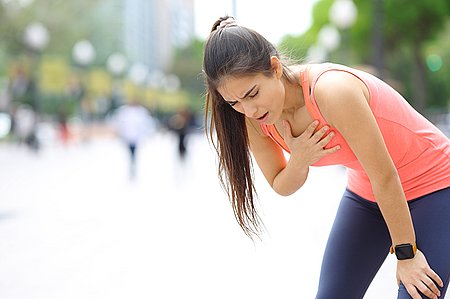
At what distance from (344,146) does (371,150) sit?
157 mm

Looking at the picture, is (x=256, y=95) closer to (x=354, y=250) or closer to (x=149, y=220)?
(x=354, y=250)

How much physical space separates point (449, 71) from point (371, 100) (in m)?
46.6

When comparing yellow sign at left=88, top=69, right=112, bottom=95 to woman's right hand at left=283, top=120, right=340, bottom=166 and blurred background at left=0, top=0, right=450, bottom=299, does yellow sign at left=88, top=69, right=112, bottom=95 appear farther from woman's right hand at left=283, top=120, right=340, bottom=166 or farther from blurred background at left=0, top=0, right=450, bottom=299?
woman's right hand at left=283, top=120, right=340, bottom=166

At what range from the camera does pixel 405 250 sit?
7.63ft

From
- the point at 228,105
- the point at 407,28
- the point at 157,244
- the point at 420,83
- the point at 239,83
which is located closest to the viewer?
the point at 239,83

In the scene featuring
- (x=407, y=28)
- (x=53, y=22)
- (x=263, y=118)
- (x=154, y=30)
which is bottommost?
(x=263, y=118)

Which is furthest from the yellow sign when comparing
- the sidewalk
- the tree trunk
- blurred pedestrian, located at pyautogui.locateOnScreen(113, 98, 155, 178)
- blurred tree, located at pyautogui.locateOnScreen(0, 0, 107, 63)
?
the sidewalk

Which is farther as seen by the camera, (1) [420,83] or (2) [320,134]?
(1) [420,83]

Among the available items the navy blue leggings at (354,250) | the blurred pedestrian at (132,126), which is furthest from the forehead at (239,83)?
the blurred pedestrian at (132,126)

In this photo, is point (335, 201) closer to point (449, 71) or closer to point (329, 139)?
point (329, 139)

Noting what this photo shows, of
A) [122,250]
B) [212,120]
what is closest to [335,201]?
[122,250]

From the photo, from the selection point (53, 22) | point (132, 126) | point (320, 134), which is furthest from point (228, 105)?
point (53, 22)

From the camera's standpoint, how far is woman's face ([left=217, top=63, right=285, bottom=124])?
7.52 feet

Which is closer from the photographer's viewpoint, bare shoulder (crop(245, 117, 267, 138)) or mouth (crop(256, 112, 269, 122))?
mouth (crop(256, 112, 269, 122))
